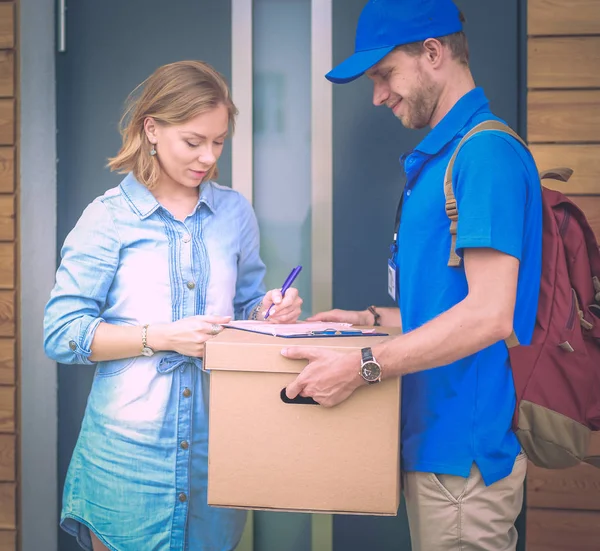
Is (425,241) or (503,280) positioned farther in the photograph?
(425,241)

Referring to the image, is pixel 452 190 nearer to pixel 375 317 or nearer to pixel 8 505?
pixel 375 317

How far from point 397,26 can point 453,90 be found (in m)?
0.18

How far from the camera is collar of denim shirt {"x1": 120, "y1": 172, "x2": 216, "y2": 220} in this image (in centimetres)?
180

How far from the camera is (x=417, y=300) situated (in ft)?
5.04

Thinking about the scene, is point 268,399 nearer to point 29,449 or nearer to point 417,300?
point 417,300

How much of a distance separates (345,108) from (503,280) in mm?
1226

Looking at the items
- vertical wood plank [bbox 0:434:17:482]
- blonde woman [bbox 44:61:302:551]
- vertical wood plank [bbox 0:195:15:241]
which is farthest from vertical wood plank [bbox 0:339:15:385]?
blonde woman [bbox 44:61:302:551]

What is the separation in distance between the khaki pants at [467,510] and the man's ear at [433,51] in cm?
83

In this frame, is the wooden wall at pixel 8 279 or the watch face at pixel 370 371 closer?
the watch face at pixel 370 371

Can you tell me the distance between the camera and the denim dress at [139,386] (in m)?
1.75

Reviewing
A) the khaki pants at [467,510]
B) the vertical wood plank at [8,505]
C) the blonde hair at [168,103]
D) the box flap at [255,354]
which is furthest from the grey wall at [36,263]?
the khaki pants at [467,510]

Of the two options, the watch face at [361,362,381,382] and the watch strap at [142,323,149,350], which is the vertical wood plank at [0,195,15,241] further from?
the watch face at [361,362,381,382]

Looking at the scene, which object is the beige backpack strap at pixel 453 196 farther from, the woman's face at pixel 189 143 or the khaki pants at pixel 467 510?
the woman's face at pixel 189 143

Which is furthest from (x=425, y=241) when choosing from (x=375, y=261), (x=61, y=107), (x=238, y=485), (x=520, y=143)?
(x=61, y=107)
